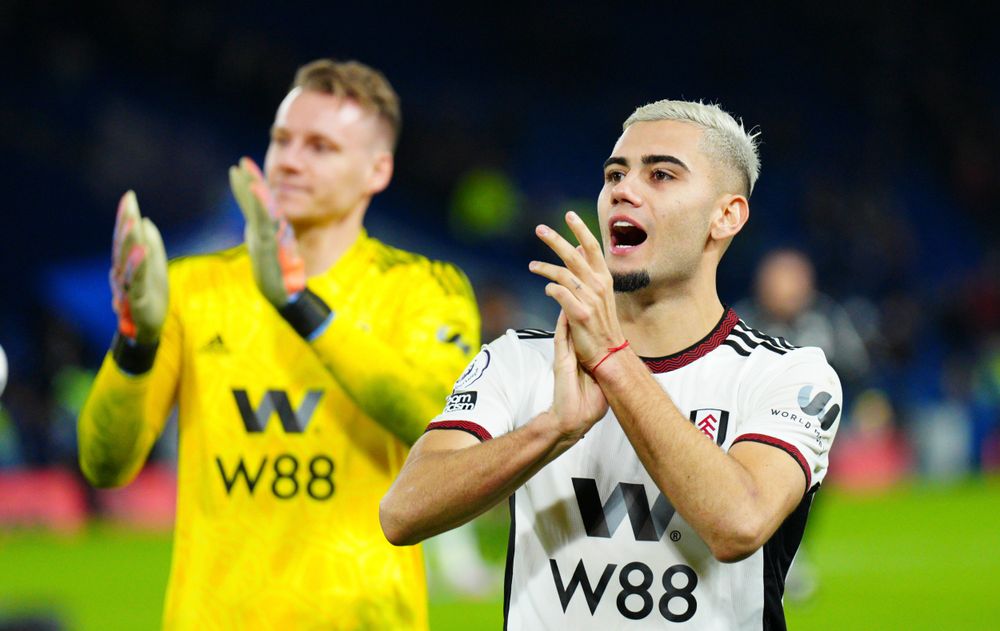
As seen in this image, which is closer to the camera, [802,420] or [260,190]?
[802,420]

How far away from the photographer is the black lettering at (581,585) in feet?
10.2

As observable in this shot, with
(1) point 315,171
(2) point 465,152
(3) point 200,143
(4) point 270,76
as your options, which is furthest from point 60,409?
(1) point 315,171

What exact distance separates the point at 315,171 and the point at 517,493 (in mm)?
1425

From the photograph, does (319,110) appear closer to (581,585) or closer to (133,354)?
(133,354)

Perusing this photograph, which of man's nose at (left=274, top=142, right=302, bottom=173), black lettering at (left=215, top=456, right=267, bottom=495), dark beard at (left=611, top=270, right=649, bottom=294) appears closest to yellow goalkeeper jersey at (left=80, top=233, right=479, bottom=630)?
black lettering at (left=215, top=456, right=267, bottom=495)

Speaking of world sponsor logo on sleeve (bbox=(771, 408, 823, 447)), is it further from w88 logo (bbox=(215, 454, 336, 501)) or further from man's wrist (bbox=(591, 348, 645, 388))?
w88 logo (bbox=(215, 454, 336, 501))

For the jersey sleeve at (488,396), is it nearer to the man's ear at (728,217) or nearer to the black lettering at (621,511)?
the black lettering at (621,511)

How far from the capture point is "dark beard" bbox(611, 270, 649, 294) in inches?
129

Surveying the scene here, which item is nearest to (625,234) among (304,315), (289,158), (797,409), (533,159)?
(797,409)

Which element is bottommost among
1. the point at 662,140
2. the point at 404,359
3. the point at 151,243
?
the point at 404,359

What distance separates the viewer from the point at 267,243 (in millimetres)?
3789

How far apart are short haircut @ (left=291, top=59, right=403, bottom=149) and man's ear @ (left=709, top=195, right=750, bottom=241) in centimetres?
144

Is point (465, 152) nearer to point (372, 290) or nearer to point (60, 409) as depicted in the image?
point (60, 409)

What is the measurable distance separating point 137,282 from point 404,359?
2.42 ft
